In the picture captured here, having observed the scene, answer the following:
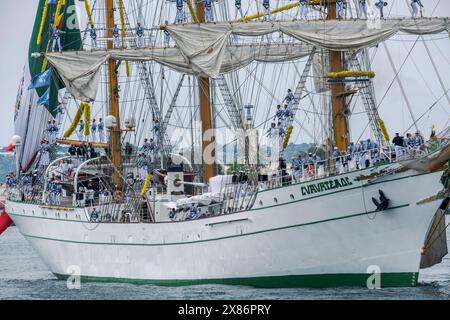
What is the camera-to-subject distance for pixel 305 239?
46375mm

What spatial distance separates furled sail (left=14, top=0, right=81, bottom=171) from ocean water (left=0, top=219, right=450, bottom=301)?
712 cm

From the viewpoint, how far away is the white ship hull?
44906mm

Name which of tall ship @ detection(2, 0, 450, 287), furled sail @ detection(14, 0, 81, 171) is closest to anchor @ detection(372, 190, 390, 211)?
tall ship @ detection(2, 0, 450, 287)

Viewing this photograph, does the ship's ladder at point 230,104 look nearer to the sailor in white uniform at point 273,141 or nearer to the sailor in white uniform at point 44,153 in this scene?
the sailor in white uniform at point 273,141

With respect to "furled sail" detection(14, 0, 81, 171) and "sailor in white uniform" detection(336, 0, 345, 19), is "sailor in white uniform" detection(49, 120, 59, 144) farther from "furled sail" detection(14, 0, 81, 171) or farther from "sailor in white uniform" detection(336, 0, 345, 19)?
"sailor in white uniform" detection(336, 0, 345, 19)

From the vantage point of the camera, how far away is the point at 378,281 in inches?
1796

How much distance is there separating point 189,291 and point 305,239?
18.8 ft

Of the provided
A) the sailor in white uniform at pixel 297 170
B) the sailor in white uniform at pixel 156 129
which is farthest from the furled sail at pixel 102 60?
the sailor in white uniform at pixel 297 170

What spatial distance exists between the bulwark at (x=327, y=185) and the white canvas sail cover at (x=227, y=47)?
821cm

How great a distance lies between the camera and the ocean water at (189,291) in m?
44.5

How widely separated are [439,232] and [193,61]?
14224 millimetres

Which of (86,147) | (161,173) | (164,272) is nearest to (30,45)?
(86,147)

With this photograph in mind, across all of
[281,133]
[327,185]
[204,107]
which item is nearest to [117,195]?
[204,107]

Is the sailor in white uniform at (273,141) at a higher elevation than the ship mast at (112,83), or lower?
lower
